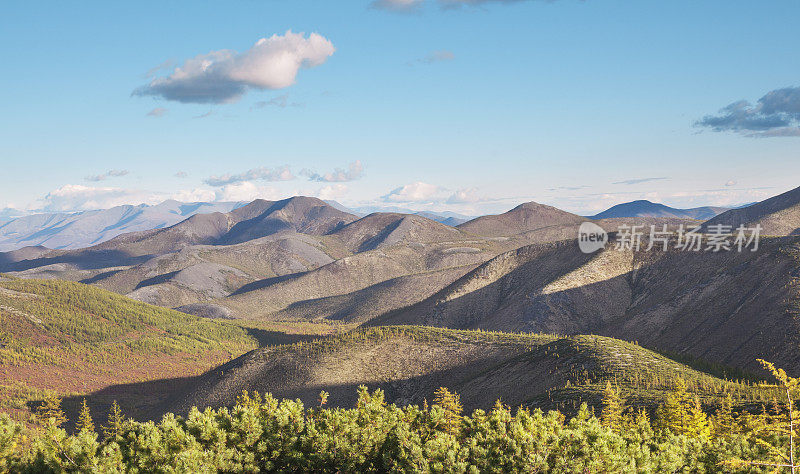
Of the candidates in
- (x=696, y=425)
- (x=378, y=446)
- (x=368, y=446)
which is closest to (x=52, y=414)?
(x=368, y=446)

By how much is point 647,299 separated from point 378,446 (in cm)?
7607

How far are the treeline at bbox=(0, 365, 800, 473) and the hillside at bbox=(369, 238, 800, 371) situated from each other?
38.8 meters

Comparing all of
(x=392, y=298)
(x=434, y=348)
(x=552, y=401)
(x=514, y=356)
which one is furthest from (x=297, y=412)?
(x=392, y=298)

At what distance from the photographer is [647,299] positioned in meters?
80.5

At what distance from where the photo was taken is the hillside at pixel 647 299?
53594 mm

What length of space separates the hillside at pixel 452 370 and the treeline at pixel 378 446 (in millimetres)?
16514

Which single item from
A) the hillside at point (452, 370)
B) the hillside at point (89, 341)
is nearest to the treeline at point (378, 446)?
the hillside at point (452, 370)

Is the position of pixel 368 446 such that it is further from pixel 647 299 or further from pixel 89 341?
pixel 89 341

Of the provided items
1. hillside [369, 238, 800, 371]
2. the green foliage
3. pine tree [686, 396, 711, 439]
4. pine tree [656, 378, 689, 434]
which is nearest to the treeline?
the green foliage

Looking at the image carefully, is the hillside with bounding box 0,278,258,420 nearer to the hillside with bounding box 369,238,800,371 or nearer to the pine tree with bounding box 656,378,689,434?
the hillside with bounding box 369,238,800,371

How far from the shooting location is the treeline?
14.2m

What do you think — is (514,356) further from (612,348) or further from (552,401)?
(552,401)

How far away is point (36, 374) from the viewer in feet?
266

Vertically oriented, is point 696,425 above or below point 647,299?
above
